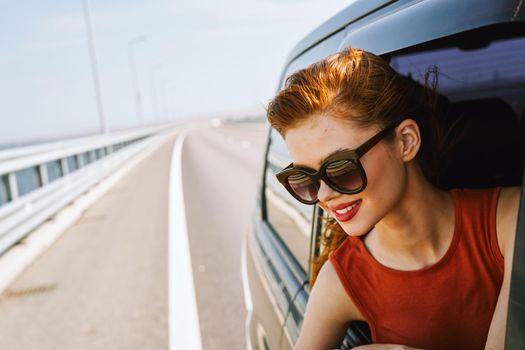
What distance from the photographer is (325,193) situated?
1497 mm

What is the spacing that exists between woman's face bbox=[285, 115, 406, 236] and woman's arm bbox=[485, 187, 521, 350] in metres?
0.27

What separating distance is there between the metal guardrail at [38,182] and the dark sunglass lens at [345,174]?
6.44m

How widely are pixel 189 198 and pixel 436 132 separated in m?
9.66

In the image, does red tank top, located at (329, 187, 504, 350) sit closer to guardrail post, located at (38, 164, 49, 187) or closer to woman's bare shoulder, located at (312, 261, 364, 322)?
woman's bare shoulder, located at (312, 261, 364, 322)

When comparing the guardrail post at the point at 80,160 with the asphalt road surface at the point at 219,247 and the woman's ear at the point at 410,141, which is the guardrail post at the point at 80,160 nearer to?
the asphalt road surface at the point at 219,247

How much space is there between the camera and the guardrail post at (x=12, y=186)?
761 cm

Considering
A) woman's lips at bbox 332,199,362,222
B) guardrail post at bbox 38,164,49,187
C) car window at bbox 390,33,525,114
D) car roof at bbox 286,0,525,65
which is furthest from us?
guardrail post at bbox 38,164,49,187

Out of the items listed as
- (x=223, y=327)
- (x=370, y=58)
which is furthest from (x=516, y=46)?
(x=223, y=327)

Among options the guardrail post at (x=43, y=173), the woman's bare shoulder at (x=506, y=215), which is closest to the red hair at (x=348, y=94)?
the woman's bare shoulder at (x=506, y=215)

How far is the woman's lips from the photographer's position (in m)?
1.47

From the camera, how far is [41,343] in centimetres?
425

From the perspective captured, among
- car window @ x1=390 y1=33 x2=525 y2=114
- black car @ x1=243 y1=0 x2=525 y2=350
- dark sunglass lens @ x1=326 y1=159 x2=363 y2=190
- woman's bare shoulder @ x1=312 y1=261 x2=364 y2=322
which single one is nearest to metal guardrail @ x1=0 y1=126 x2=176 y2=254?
black car @ x1=243 y1=0 x2=525 y2=350

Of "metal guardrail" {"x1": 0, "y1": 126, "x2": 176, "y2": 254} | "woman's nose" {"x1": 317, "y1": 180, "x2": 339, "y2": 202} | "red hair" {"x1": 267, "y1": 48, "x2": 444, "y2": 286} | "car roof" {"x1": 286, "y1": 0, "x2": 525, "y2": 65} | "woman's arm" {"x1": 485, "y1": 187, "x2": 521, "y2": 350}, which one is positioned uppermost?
"car roof" {"x1": 286, "y1": 0, "x2": 525, "y2": 65}

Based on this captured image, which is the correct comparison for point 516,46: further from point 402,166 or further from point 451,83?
point 402,166
